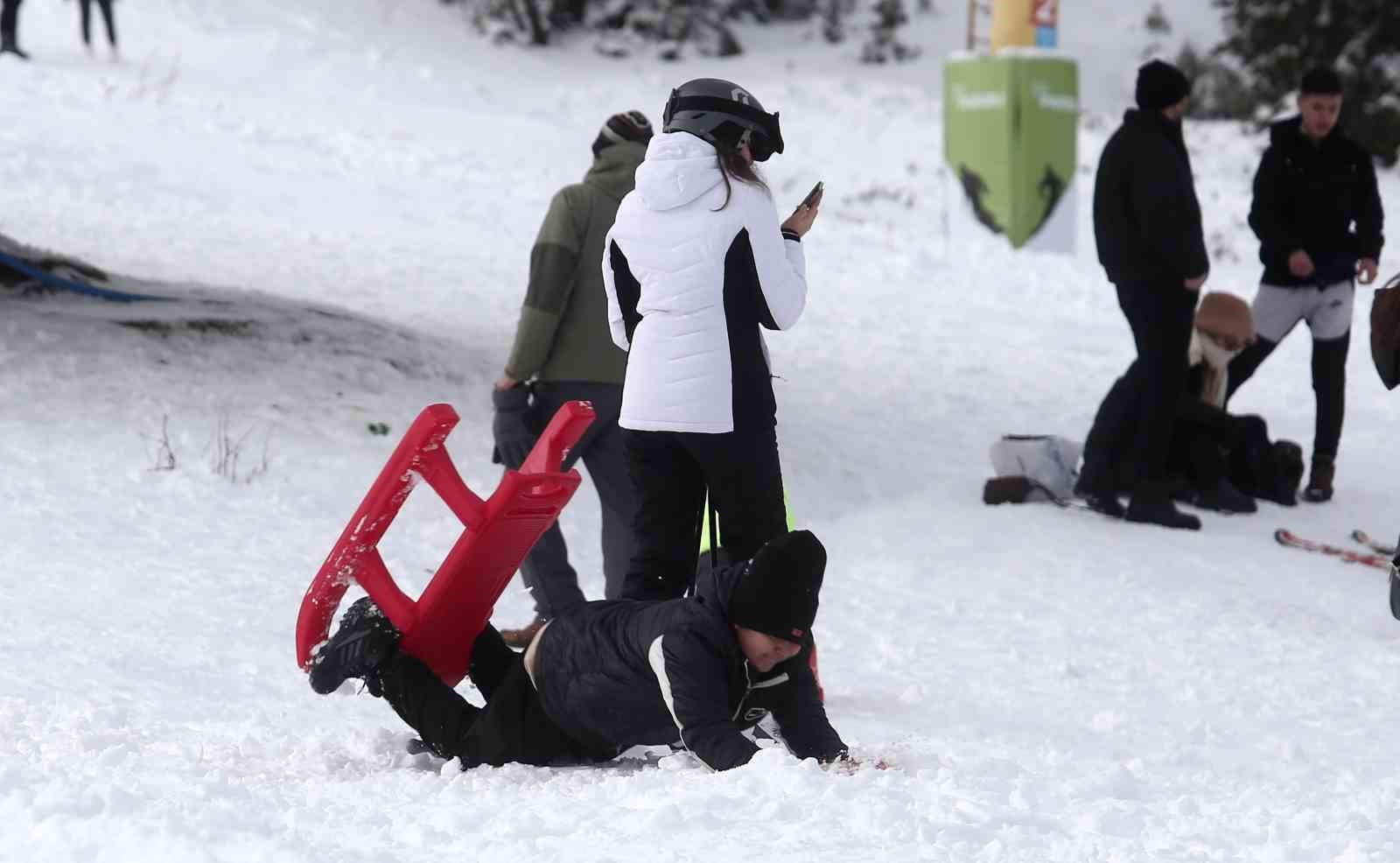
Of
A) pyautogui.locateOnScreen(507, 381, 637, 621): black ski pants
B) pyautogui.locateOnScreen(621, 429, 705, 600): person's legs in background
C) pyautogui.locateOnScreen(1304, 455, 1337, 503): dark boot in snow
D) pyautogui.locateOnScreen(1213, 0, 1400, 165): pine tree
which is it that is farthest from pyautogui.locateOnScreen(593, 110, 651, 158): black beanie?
pyautogui.locateOnScreen(1213, 0, 1400, 165): pine tree

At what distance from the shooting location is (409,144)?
15.3 metres

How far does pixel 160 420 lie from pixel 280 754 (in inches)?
132

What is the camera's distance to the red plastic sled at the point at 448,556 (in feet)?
12.9

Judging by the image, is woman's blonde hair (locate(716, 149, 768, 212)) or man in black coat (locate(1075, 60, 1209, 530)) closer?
woman's blonde hair (locate(716, 149, 768, 212))

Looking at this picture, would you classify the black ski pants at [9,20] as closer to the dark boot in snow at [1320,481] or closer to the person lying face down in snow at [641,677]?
the dark boot in snow at [1320,481]

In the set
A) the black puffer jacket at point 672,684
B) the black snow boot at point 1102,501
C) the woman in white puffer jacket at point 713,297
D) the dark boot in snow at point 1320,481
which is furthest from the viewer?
the dark boot in snow at point 1320,481

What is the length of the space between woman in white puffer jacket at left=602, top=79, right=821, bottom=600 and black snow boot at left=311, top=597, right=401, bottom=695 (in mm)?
763

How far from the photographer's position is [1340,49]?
20.2m

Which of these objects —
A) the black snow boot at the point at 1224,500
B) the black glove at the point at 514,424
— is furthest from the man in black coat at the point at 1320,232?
the black glove at the point at 514,424

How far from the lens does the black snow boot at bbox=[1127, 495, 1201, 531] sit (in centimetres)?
694

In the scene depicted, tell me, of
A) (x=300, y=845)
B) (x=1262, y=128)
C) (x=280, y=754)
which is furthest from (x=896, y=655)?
(x=1262, y=128)

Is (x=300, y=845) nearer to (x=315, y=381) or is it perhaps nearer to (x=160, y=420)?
(x=160, y=420)

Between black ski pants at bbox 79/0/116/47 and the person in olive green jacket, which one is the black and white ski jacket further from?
black ski pants at bbox 79/0/116/47

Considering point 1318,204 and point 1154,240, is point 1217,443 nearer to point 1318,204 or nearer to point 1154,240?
Answer: point 1318,204
